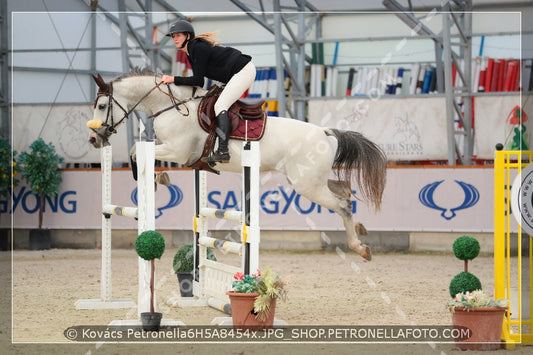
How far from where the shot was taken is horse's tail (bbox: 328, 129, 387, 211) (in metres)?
6.68

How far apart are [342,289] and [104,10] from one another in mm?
8864

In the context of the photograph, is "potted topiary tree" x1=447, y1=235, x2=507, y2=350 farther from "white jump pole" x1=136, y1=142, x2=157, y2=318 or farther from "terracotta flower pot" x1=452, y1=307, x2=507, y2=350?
"white jump pole" x1=136, y1=142, x2=157, y2=318

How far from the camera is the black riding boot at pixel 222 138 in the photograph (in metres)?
6.14

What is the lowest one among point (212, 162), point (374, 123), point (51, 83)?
point (212, 162)

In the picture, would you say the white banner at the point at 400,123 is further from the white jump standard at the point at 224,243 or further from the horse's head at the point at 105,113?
the horse's head at the point at 105,113

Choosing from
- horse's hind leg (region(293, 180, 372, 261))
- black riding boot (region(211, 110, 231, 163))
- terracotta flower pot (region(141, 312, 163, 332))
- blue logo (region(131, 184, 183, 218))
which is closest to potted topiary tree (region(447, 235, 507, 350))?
horse's hind leg (region(293, 180, 372, 261))

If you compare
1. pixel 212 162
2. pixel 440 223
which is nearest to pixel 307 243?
pixel 440 223

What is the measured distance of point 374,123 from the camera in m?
12.1

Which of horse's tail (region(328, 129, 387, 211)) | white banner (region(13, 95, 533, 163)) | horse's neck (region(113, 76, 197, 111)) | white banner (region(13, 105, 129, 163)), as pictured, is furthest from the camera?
white banner (region(13, 105, 129, 163))

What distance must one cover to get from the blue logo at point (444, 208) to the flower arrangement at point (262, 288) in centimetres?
610

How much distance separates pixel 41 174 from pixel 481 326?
8529 millimetres

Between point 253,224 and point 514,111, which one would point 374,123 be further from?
point 253,224

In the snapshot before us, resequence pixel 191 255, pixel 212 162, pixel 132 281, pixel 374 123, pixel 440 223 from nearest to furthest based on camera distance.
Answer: pixel 212 162, pixel 191 255, pixel 132 281, pixel 440 223, pixel 374 123

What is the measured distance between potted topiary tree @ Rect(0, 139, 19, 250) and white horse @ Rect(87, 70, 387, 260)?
6.13 metres
